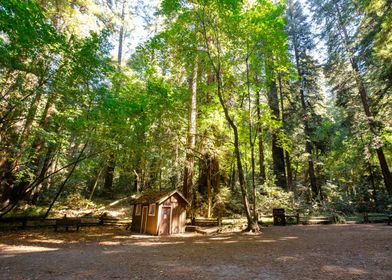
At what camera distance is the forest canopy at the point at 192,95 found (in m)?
11.1

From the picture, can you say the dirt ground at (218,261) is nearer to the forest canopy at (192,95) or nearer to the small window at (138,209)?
the forest canopy at (192,95)

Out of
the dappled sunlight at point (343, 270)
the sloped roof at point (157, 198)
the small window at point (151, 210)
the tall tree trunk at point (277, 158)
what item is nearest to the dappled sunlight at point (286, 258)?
the dappled sunlight at point (343, 270)

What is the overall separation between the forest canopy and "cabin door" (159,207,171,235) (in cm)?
218

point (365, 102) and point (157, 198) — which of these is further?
point (365, 102)

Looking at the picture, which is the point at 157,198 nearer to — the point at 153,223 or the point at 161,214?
the point at 161,214

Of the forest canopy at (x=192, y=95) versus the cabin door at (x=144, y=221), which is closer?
the forest canopy at (x=192, y=95)

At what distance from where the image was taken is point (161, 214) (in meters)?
14.2

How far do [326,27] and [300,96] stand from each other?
22.2 ft

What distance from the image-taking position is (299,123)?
914 inches

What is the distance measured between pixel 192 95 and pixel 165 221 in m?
8.20

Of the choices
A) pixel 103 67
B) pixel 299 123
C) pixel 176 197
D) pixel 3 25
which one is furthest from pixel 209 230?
pixel 299 123

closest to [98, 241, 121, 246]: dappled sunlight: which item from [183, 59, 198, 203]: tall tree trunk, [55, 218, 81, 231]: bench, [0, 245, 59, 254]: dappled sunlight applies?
[0, 245, 59, 254]: dappled sunlight

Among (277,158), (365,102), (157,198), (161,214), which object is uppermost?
(365,102)

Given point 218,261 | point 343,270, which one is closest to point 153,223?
point 218,261
